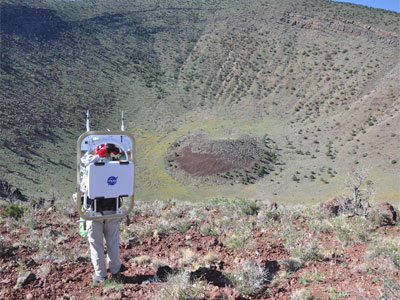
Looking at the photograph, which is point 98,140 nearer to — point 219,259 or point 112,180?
point 112,180

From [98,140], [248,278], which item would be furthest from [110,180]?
[248,278]

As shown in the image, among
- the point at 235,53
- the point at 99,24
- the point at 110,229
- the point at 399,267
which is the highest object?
the point at 99,24

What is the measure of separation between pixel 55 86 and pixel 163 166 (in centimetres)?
1692

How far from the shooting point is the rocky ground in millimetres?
3814

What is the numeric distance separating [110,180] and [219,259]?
2.17 metres

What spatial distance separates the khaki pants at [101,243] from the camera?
4164 millimetres

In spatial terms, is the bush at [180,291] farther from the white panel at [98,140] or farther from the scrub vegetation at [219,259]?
the white panel at [98,140]

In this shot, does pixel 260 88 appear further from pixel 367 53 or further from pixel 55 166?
pixel 55 166

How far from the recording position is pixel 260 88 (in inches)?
1750

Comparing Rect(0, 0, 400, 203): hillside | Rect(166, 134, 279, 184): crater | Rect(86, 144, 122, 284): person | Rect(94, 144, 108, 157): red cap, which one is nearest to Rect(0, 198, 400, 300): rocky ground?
Rect(86, 144, 122, 284): person

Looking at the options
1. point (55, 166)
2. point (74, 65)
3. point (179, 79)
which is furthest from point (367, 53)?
point (55, 166)

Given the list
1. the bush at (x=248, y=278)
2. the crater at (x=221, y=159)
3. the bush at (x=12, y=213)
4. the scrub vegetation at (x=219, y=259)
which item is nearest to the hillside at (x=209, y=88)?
the crater at (x=221, y=159)

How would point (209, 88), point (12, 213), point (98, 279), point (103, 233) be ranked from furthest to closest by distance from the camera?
point (209, 88) → point (12, 213) → point (103, 233) → point (98, 279)

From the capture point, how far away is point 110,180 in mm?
3842
